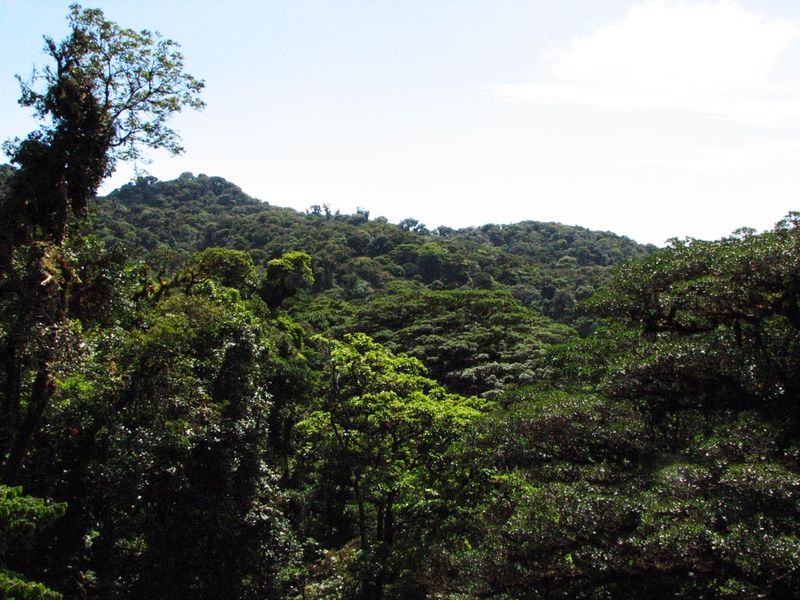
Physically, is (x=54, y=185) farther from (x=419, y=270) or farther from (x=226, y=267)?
(x=419, y=270)

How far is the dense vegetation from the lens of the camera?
23.4 feet

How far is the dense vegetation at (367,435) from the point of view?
23.4ft

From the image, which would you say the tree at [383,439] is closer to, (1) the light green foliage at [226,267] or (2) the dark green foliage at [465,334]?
(1) the light green foliage at [226,267]

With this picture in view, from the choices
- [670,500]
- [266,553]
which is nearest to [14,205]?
[266,553]

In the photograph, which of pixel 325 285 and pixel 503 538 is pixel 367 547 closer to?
pixel 503 538

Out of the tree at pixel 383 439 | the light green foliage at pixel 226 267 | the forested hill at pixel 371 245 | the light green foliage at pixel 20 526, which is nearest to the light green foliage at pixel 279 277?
the light green foliage at pixel 226 267

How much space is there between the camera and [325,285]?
Answer: 183 feet

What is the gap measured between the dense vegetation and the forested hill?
29224 mm

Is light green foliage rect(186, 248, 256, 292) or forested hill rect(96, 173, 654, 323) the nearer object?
light green foliage rect(186, 248, 256, 292)

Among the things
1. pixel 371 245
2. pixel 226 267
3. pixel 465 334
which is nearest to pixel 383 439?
pixel 226 267

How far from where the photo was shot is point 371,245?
70.4 meters

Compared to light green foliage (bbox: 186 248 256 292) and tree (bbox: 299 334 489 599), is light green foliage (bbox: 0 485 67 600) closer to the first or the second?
tree (bbox: 299 334 489 599)

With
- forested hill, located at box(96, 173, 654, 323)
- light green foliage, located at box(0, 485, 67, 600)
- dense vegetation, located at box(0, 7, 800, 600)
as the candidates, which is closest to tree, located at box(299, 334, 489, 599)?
dense vegetation, located at box(0, 7, 800, 600)

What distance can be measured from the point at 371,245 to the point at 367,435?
5745 cm
